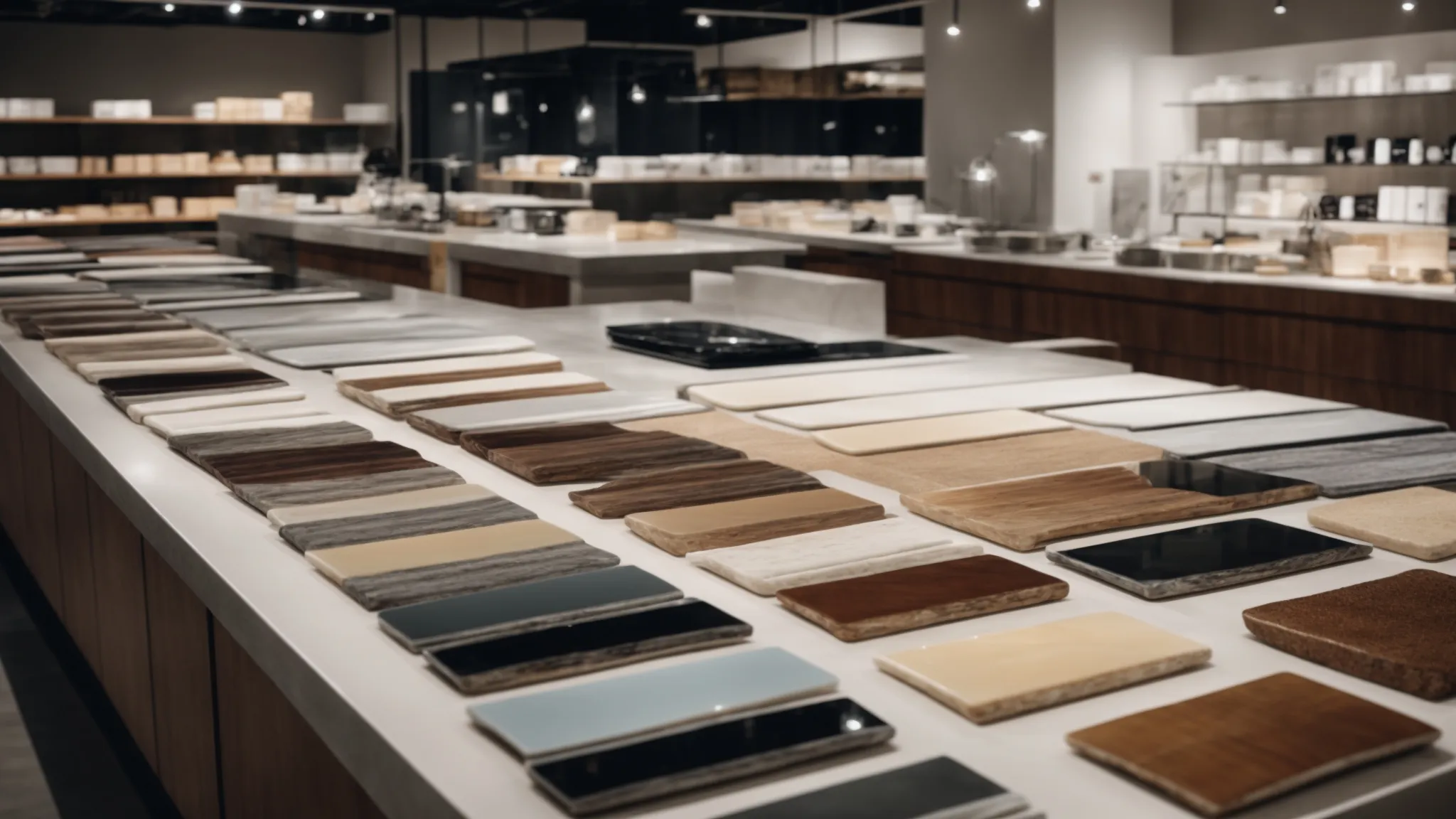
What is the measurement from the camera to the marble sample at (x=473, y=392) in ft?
8.40

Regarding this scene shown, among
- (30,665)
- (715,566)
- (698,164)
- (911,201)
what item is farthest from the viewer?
(698,164)

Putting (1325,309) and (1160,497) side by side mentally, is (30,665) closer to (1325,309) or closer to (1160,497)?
(1160,497)

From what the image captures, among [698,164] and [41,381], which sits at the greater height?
[698,164]

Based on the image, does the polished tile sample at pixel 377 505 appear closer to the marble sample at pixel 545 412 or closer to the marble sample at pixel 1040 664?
the marble sample at pixel 545 412

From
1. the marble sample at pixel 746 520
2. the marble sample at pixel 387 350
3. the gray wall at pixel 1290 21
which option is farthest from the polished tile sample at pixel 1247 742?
the gray wall at pixel 1290 21

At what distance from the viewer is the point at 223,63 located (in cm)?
1147

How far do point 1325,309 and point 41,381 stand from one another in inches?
164

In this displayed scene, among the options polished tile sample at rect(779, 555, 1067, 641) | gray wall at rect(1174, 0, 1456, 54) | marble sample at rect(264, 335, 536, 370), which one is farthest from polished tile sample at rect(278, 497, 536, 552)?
gray wall at rect(1174, 0, 1456, 54)

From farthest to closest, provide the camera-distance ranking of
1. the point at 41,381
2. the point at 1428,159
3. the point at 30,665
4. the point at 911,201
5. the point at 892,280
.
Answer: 1. the point at 911,201
2. the point at 892,280
3. the point at 1428,159
4. the point at 30,665
5. the point at 41,381

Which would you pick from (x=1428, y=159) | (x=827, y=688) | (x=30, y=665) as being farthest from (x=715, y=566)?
(x=1428, y=159)

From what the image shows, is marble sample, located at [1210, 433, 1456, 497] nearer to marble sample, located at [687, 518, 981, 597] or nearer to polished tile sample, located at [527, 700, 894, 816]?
marble sample, located at [687, 518, 981, 597]

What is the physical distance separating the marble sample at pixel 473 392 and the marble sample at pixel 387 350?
0.33 meters

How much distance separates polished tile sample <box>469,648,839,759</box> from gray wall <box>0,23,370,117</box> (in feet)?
36.7

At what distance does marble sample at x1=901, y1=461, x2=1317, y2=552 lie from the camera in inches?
66.9
